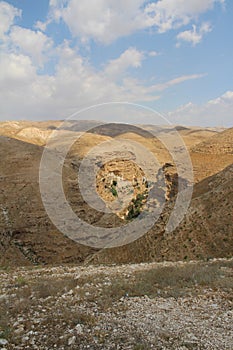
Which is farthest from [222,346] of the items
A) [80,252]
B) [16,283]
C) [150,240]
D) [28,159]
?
[28,159]

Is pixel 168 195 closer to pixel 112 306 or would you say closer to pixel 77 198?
pixel 77 198

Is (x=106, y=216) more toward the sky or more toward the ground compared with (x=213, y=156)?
more toward the ground

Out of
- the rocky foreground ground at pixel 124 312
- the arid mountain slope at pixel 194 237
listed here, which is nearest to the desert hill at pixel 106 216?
the arid mountain slope at pixel 194 237

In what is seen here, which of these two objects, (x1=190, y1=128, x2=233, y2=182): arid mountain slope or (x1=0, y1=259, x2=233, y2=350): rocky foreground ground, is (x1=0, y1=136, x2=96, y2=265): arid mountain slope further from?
(x1=190, y1=128, x2=233, y2=182): arid mountain slope

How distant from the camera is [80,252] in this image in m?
26.4

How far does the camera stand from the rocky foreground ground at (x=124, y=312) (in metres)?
6.11

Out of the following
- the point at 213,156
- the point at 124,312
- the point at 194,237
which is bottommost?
the point at 194,237

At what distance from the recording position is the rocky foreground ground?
6.11 meters

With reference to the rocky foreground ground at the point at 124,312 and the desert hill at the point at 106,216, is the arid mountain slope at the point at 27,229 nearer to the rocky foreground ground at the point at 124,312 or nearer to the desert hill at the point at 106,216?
the desert hill at the point at 106,216

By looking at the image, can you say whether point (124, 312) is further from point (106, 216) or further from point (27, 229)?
point (106, 216)

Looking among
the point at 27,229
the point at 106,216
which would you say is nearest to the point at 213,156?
the point at 106,216

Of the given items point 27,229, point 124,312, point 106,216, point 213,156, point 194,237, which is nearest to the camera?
point 124,312

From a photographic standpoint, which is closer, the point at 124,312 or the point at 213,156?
the point at 124,312

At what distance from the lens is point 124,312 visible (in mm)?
7547
